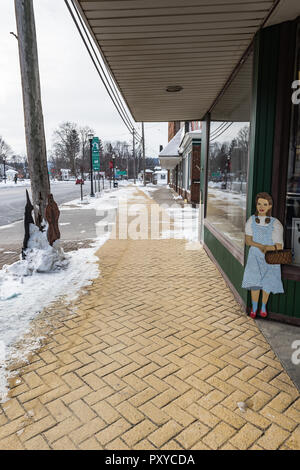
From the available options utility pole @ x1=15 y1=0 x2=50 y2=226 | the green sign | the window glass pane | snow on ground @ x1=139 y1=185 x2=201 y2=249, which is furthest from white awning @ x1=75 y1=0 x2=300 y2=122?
the green sign

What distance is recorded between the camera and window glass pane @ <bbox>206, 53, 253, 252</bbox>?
188 inches

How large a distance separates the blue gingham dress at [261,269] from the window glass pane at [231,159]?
0.76 meters

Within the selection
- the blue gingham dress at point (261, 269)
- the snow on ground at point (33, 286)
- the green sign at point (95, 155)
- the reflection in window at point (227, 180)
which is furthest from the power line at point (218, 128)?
the green sign at point (95, 155)

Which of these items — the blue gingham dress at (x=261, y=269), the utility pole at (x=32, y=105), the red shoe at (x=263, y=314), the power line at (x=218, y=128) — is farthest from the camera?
the power line at (x=218, y=128)

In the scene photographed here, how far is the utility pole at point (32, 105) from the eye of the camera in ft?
18.2

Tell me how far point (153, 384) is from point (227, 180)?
536 cm

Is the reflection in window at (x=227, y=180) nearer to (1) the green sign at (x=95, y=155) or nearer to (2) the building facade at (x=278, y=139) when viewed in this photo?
(2) the building facade at (x=278, y=139)

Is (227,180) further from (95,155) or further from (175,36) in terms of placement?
(95,155)

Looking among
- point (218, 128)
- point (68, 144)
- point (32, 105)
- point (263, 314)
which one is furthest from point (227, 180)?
point (68, 144)

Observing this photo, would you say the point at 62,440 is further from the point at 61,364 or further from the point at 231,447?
the point at 231,447

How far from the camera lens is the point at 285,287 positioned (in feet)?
12.3

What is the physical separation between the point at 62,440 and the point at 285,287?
2.80 metres

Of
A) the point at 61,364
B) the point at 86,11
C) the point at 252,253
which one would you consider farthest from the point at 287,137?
the point at 61,364
